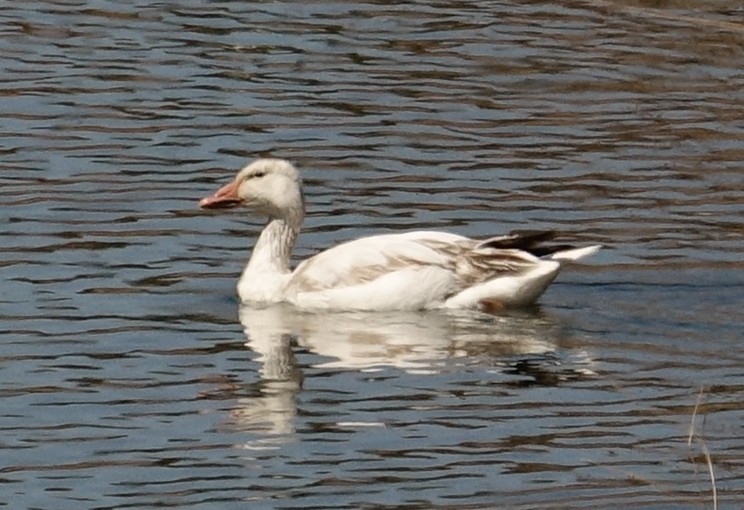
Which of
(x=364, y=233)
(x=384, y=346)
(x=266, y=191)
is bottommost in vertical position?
(x=384, y=346)

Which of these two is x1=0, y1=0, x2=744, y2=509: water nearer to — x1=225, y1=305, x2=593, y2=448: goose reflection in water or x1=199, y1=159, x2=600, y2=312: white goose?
x1=225, y1=305, x2=593, y2=448: goose reflection in water

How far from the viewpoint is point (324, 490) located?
31.8 feet

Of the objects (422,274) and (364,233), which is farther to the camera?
(364,233)

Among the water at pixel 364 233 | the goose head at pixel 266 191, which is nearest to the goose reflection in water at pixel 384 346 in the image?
the water at pixel 364 233

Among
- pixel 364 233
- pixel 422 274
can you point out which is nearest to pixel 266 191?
pixel 364 233

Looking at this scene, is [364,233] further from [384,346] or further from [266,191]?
[384,346]

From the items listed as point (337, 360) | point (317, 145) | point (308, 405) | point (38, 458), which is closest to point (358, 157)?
point (317, 145)

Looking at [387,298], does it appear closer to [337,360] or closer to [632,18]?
[337,360]

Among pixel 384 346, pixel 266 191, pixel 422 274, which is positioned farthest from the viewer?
pixel 266 191

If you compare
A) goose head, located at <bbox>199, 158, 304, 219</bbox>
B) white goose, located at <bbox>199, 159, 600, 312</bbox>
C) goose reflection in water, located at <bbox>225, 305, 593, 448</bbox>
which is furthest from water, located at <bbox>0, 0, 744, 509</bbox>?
goose head, located at <bbox>199, 158, 304, 219</bbox>

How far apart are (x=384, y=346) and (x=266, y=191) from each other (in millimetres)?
2042

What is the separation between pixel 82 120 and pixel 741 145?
5010 millimetres

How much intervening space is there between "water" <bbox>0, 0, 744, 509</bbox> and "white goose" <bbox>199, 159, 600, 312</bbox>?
18 cm

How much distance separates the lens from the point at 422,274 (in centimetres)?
1363
